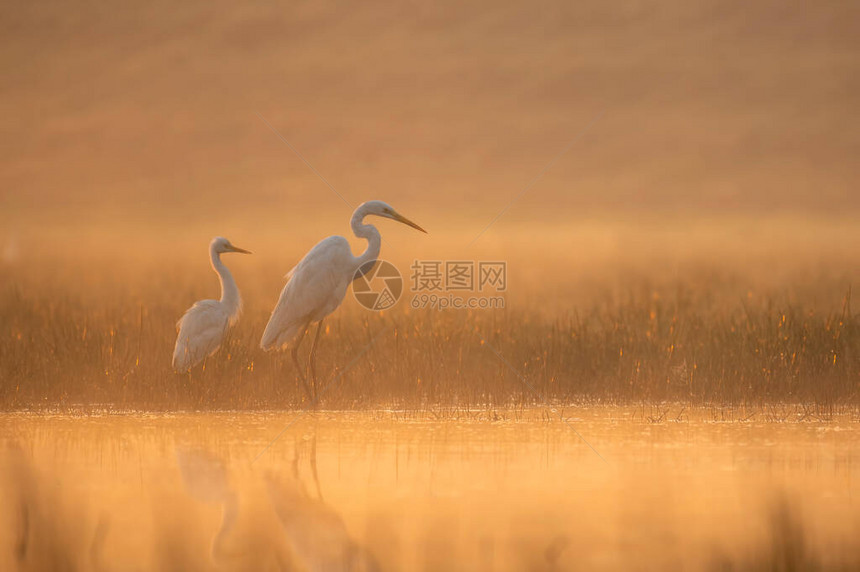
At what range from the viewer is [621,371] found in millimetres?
10906

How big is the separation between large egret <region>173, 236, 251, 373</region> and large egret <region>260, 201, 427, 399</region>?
1.71ft

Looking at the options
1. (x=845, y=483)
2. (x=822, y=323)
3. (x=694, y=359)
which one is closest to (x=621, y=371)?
(x=694, y=359)

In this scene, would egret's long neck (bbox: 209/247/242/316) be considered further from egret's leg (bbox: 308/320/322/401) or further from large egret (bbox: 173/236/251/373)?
egret's leg (bbox: 308/320/322/401)

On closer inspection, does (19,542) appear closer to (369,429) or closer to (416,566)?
(416,566)

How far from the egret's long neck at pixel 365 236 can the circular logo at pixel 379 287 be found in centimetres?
28

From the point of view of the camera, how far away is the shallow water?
4.77m

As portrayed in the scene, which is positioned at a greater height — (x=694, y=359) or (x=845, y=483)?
(x=694, y=359)

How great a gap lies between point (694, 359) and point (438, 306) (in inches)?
135

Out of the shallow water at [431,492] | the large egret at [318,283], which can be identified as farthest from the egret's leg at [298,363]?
the shallow water at [431,492]

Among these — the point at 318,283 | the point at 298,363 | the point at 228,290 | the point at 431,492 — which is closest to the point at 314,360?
the point at 298,363

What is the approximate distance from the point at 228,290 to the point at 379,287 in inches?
74.5

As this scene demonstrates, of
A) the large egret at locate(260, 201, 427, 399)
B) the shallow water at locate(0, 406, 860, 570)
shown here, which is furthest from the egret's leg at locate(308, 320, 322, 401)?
the shallow water at locate(0, 406, 860, 570)

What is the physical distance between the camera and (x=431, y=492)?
20.4 feet

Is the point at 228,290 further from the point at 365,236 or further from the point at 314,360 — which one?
the point at 365,236
